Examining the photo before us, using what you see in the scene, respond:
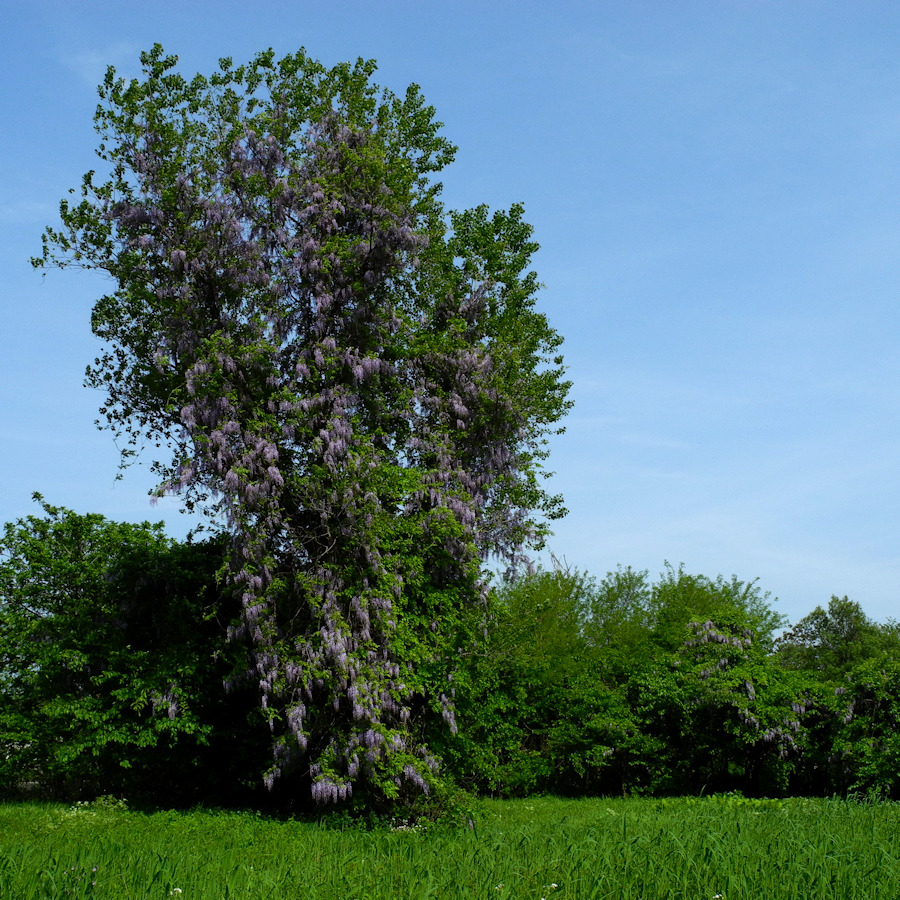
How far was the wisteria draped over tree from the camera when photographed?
17656mm

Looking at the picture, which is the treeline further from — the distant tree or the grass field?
the distant tree

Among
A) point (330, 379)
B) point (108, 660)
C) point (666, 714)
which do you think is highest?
point (330, 379)

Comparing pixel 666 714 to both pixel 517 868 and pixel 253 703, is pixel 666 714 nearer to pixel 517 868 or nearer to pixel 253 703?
pixel 253 703

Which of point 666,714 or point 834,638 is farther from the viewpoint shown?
point 834,638

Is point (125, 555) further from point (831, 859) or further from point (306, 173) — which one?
point (831, 859)

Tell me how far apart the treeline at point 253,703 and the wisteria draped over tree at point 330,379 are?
131cm

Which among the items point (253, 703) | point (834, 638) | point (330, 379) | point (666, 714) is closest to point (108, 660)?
point (253, 703)

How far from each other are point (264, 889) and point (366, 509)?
1178 cm

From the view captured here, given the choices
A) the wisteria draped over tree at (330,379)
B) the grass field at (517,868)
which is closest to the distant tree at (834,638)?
the wisteria draped over tree at (330,379)

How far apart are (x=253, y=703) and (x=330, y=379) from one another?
8426mm

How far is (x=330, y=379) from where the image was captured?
64.4 ft

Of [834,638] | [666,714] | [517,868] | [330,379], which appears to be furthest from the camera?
[834,638]

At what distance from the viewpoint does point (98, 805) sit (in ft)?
62.2

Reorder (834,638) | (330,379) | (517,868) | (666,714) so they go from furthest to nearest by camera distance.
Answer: (834,638) → (666,714) → (330,379) → (517,868)
